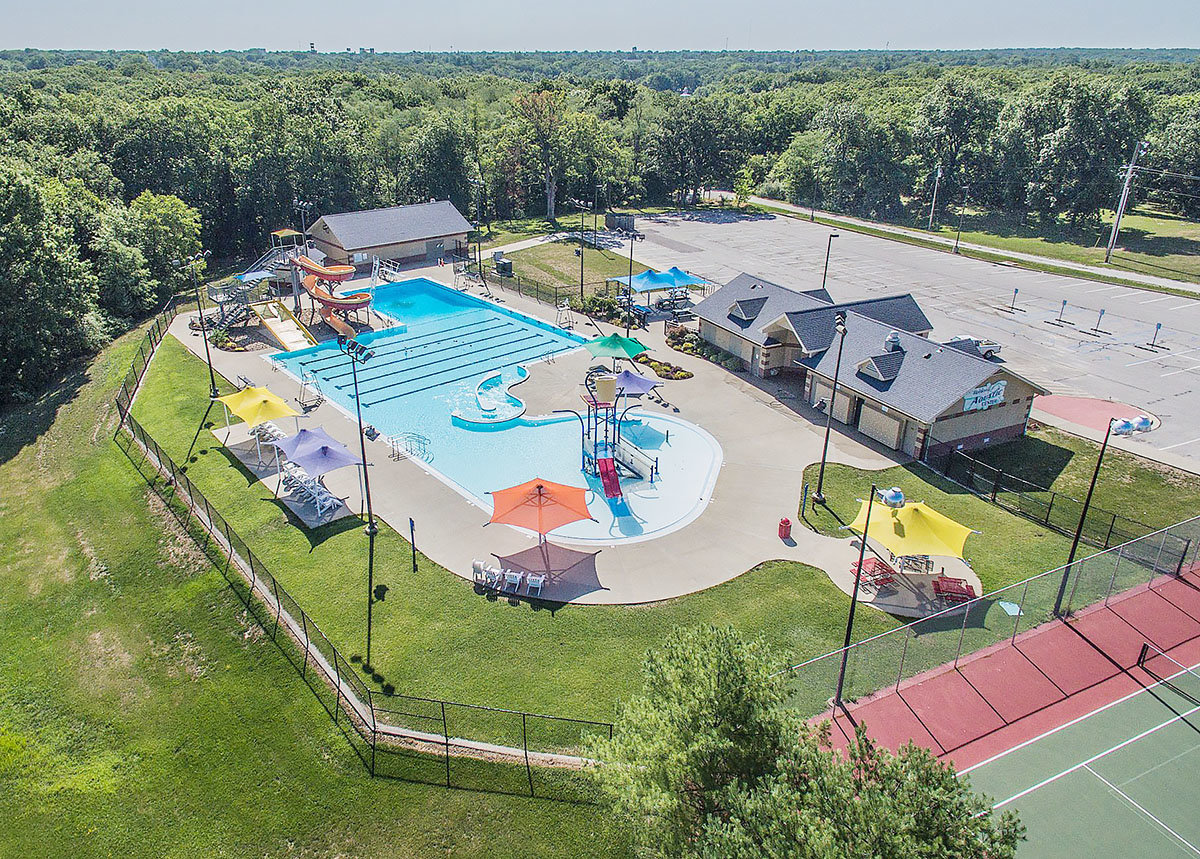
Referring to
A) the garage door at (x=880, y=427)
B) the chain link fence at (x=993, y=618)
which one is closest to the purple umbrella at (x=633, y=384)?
the garage door at (x=880, y=427)

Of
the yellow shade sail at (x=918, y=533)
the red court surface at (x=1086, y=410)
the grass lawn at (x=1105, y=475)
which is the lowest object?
the grass lawn at (x=1105, y=475)

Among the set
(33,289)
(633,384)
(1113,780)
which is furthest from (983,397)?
(33,289)

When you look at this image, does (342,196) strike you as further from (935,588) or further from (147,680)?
(935,588)

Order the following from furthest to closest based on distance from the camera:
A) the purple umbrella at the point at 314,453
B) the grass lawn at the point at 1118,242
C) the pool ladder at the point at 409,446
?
the grass lawn at the point at 1118,242 → the pool ladder at the point at 409,446 → the purple umbrella at the point at 314,453

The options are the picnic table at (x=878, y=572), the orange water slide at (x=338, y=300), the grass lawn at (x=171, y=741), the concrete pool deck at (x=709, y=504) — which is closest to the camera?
the grass lawn at (x=171, y=741)

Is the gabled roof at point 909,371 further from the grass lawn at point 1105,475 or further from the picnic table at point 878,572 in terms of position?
the picnic table at point 878,572

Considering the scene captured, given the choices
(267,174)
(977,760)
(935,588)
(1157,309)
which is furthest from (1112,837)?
(267,174)

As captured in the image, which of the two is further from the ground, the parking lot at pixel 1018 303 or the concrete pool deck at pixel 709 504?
the parking lot at pixel 1018 303
